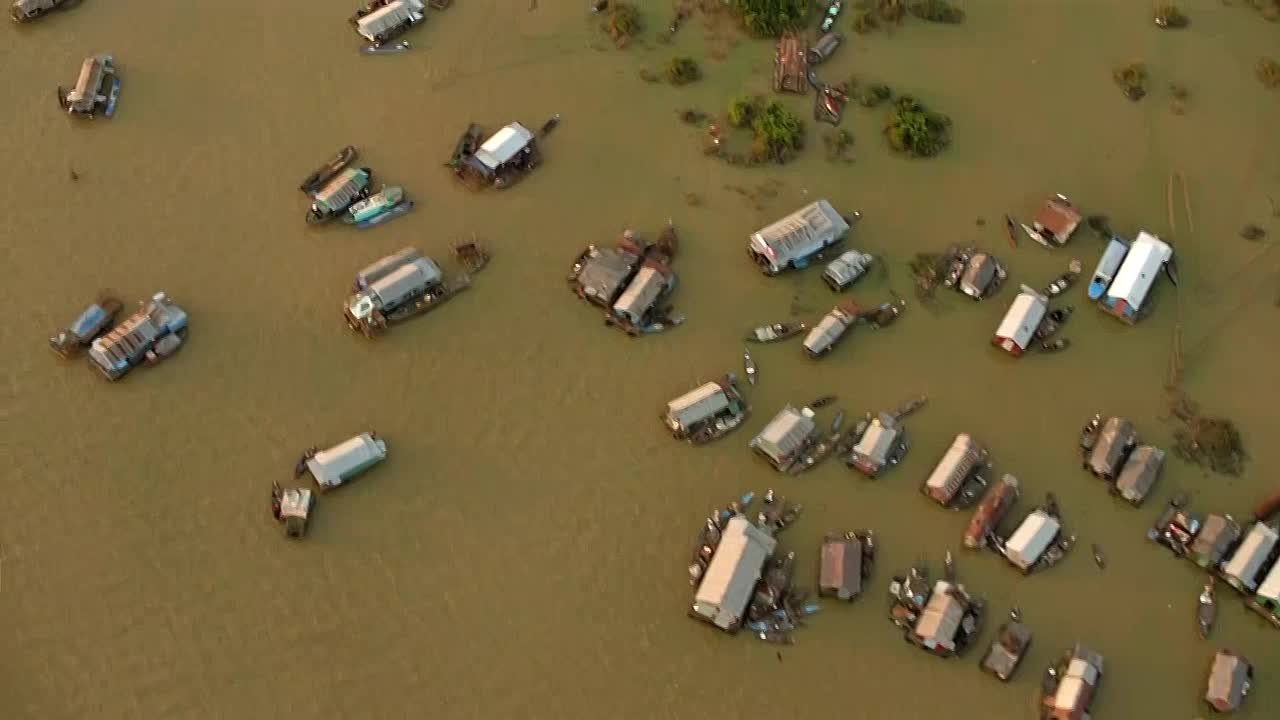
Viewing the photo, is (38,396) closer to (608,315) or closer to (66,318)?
(66,318)

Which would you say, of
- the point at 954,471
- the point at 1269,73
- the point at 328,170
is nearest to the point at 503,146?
the point at 328,170

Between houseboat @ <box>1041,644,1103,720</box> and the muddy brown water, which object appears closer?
houseboat @ <box>1041,644,1103,720</box>

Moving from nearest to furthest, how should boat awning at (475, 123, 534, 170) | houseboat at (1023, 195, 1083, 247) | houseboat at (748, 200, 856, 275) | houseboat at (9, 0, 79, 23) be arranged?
houseboat at (748, 200, 856, 275) < houseboat at (1023, 195, 1083, 247) < boat awning at (475, 123, 534, 170) < houseboat at (9, 0, 79, 23)

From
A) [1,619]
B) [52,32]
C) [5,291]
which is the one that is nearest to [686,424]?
[1,619]

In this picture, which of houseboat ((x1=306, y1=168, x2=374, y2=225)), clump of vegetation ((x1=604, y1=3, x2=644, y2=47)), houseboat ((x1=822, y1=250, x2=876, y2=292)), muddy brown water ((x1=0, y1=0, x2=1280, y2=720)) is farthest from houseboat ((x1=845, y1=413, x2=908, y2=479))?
houseboat ((x1=306, y1=168, x2=374, y2=225))

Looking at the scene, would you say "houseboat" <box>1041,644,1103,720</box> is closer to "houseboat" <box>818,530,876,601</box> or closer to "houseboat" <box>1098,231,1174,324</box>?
"houseboat" <box>818,530,876,601</box>

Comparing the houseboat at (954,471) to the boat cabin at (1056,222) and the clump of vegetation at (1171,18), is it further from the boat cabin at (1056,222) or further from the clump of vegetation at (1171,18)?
the clump of vegetation at (1171,18)
